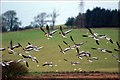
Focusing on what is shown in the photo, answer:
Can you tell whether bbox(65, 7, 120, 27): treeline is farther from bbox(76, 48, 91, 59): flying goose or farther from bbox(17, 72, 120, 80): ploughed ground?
bbox(17, 72, 120, 80): ploughed ground

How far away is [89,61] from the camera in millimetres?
5730

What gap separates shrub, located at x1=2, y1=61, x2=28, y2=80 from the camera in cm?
561

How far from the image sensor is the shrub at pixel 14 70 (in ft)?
18.4

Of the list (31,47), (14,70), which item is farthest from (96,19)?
(14,70)

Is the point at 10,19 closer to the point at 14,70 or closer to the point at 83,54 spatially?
the point at 14,70

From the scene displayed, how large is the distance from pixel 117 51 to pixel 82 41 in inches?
23.2

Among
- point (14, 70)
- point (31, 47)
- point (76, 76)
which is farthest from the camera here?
point (31, 47)

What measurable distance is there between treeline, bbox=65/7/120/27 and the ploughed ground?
78 cm

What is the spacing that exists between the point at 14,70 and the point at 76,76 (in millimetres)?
1009

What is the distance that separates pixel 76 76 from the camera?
5559 mm

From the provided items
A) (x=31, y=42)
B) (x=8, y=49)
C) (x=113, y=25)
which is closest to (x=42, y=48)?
(x=31, y=42)

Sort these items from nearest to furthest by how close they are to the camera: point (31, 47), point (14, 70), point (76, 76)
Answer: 1. point (76, 76)
2. point (14, 70)
3. point (31, 47)

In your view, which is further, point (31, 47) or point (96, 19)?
point (31, 47)

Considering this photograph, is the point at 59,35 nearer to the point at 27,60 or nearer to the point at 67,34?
the point at 67,34
